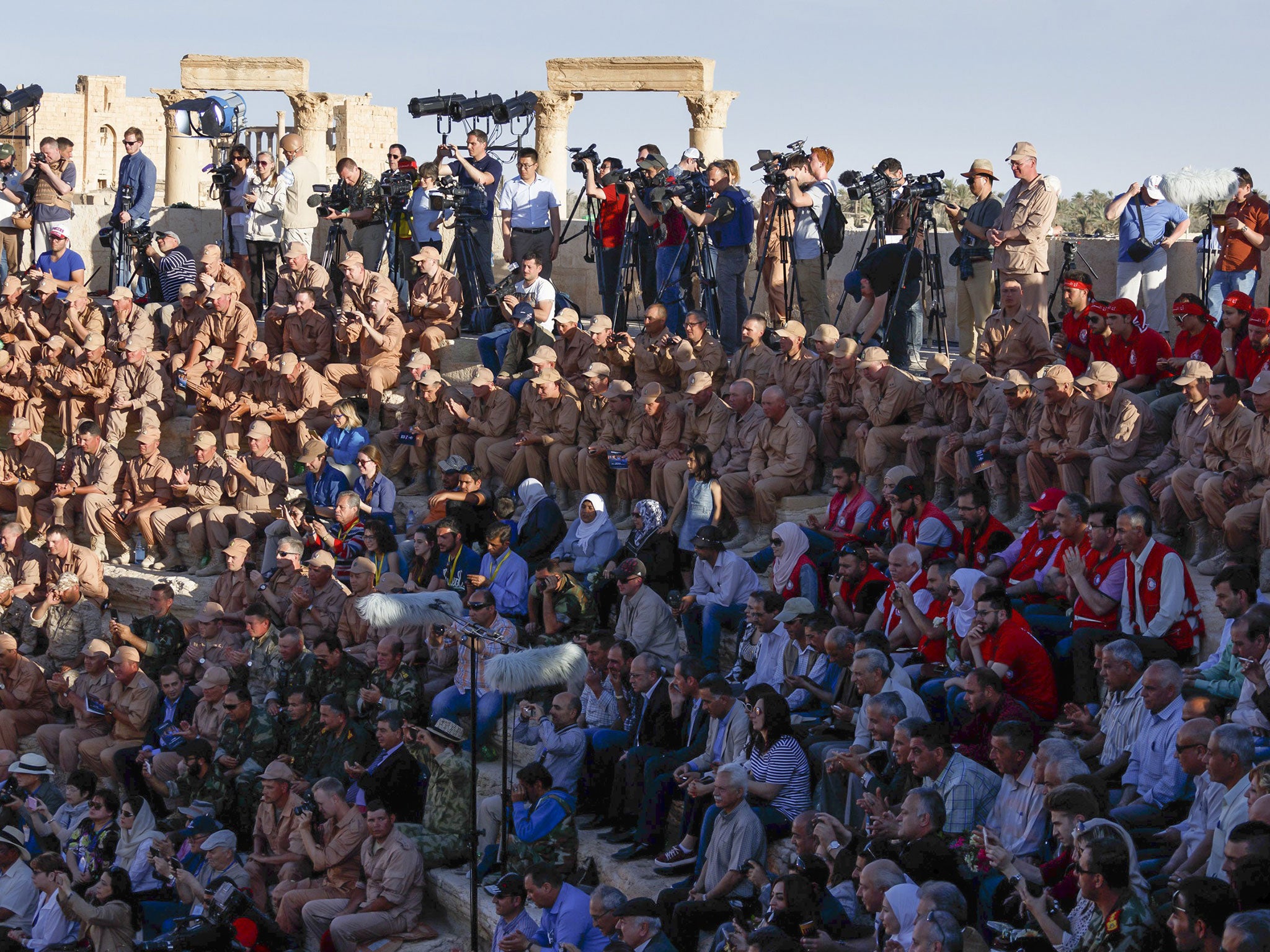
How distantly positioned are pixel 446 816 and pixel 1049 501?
3.51 m

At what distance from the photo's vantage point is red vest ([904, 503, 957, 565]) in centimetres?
877

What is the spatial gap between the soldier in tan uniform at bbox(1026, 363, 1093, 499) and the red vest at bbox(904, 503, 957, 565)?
0.71 metres

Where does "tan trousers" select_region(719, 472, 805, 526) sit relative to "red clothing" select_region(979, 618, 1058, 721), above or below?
above

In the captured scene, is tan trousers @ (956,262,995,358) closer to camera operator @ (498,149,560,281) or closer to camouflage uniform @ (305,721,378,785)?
camera operator @ (498,149,560,281)

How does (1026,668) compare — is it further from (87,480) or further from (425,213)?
(425,213)

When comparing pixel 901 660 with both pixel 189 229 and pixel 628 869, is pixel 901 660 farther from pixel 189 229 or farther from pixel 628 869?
pixel 189 229

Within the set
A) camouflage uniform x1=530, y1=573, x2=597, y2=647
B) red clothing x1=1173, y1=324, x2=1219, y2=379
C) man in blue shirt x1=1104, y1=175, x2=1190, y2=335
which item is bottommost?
camouflage uniform x1=530, y1=573, x2=597, y2=647

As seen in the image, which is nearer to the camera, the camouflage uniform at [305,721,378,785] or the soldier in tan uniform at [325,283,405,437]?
the camouflage uniform at [305,721,378,785]

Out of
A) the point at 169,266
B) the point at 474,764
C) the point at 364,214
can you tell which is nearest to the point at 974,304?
the point at 474,764

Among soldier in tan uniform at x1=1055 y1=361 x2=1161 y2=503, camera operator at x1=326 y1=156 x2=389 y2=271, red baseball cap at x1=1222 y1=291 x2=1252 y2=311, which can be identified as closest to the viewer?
soldier in tan uniform at x1=1055 y1=361 x2=1161 y2=503

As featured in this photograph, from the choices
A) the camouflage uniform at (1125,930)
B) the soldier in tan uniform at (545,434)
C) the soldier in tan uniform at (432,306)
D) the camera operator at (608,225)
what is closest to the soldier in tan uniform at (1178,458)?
the camouflage uniform at (1125,930)

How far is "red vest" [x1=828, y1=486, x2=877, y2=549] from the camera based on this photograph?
948 cm

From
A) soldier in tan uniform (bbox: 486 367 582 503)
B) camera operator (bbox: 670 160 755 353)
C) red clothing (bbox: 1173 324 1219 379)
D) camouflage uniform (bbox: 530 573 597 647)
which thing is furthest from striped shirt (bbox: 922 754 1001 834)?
camera operator (bbox: 670 160 755 353)

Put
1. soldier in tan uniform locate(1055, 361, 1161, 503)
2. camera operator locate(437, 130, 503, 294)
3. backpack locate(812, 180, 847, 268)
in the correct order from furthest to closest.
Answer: camera operator locate(437, 130, 503, 294), backpack locate(812, 180, 847, 268), soldier in tan uniform locate(1055, 361, 1161, 503)
